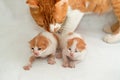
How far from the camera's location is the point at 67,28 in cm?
100

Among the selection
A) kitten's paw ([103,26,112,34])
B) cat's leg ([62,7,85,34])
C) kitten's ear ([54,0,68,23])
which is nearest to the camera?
kitten's ear ([54,0,68,23])

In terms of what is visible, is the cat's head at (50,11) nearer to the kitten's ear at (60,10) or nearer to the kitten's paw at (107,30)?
the kitten's ear at (60,10)

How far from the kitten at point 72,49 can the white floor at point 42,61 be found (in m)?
0.03

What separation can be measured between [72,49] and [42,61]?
5.2 inches

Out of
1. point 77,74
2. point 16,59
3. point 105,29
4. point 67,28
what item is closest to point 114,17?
point 105,29

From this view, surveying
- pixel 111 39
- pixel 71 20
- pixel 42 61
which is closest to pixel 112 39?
pixel 111 39

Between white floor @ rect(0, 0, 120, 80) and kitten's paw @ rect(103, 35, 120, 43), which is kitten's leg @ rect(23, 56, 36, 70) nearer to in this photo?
white floor @ rect(0, 0, 120, 80)

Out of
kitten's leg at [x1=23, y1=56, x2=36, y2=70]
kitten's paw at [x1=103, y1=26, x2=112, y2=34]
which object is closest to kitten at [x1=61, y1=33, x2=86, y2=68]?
kitten's leg at [x1=23, y1=56, x2=36, y2=70]

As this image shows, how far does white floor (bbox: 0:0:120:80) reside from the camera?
89cm

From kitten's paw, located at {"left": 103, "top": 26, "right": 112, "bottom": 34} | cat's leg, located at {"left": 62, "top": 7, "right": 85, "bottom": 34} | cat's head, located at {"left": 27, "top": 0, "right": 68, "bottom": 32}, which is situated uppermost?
cat's head, located at {"left": 27, "top": 0, "right": 68, "bottom": 32}

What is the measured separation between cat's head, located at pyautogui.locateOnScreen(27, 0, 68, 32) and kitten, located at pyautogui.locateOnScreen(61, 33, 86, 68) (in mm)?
66

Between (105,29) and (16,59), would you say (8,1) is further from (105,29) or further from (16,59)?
(105,29)

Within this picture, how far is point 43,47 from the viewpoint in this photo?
0.89 m

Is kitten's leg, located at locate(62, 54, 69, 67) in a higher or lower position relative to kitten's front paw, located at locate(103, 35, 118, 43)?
lower
